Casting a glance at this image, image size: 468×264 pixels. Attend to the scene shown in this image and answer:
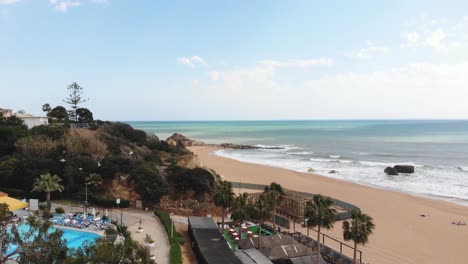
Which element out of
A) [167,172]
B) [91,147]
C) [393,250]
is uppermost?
[91,147]

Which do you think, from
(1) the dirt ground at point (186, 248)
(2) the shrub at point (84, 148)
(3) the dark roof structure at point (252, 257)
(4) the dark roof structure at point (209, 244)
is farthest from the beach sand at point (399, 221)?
(2) the shrub at point (84, 148)

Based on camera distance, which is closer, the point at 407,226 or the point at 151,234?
the point at 151,234

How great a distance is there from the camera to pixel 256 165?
219 feet

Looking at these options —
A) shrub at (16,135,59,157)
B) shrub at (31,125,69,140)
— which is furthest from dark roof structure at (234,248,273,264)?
shrub at (31,125,69,140)

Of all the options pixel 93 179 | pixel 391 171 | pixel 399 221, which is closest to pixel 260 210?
pixel 399 221

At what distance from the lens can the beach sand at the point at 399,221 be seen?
2470 cm

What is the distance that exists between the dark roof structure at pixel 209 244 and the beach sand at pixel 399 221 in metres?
9.40

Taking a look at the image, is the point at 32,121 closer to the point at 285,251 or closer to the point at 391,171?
the point at 285,251

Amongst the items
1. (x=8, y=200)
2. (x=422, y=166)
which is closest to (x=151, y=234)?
(x=8, y=200)

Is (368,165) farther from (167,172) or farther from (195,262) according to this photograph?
(195,262)

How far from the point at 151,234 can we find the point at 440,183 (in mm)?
43314

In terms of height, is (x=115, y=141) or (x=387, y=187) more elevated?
(x=115, y=141)

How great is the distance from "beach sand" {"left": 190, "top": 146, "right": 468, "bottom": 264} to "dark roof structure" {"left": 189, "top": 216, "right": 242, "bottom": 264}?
9.40 metres

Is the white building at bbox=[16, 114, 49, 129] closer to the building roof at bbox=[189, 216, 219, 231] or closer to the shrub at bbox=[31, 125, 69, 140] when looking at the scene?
the shrub at bbox=[31, 125, 69, 140]
